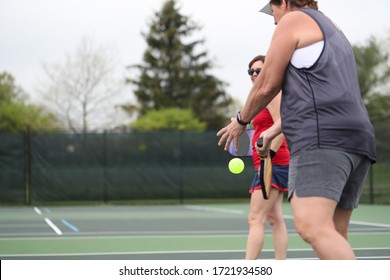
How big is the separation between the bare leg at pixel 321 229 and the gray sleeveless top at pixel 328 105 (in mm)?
264

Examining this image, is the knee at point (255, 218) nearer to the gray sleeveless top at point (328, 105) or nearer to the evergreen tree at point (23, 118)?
the gray sleeveless top at point (328, 105)

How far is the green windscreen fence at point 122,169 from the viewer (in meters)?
18.7

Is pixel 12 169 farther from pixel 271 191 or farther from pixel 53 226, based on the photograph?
pixel 271 191

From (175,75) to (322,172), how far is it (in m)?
45.8

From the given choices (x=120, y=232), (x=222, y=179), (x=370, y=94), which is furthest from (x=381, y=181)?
(x=370, y=94)

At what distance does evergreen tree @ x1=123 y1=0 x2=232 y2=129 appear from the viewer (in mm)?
48500

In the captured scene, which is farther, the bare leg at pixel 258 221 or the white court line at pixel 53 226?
the white court line at pixel 53 226

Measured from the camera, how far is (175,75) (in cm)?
4897

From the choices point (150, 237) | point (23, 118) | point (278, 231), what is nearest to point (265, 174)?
point (278, 231)

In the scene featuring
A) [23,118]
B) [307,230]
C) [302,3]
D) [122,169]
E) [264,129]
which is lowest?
[122,169]

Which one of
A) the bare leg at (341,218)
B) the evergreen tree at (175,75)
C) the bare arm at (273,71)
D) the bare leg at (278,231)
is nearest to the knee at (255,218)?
the bare leg at (278,231)

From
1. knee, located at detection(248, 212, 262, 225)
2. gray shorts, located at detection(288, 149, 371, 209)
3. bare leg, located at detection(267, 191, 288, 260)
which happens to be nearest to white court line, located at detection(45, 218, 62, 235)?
bare leg, located at detection(267, 191, 288, 260)
